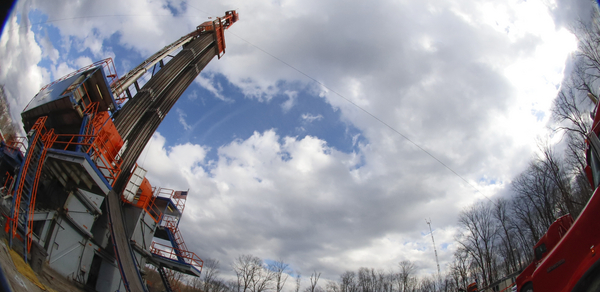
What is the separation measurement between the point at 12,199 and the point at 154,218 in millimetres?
14956

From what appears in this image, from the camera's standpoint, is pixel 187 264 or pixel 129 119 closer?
pixel 129 119

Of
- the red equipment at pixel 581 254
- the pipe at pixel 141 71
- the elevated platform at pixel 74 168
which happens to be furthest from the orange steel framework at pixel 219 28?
the red equipment at pixel 581 254

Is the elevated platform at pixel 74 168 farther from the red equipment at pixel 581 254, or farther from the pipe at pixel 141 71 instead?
the red equipment at pixel 581 254

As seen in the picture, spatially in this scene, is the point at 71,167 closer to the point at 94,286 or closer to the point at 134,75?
the point at 94,286

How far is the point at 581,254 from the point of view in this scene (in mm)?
4348

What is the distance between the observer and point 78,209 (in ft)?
38.4

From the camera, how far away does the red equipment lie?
3924 mm

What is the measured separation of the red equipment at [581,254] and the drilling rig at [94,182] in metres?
9.93

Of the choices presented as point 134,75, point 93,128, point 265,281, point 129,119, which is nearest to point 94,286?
point 93,128

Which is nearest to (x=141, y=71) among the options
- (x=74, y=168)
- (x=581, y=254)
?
(x=74, y=168)

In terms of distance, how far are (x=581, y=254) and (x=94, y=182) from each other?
14.5 meters

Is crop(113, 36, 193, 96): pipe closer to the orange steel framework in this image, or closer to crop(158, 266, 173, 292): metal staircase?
the orange steel framework

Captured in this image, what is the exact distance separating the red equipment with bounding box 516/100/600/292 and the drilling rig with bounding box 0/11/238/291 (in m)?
A: 9.93

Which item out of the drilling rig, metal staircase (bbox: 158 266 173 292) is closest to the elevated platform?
the drilling rig
